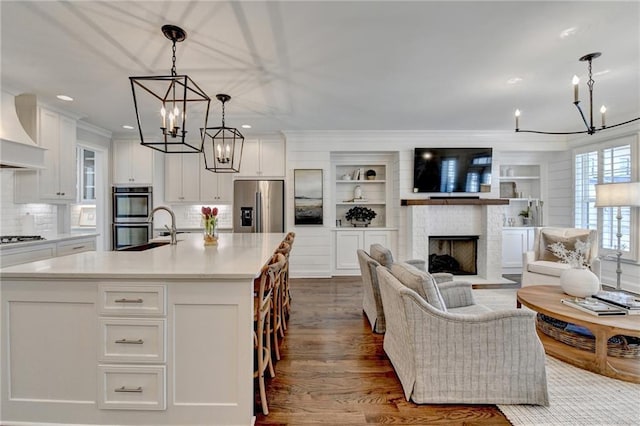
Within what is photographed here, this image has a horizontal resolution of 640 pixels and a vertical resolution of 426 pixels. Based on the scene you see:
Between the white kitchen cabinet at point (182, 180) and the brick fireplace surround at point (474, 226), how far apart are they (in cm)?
395

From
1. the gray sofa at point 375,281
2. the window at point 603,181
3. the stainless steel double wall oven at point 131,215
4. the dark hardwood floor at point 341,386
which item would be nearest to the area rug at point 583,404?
the dark hardwood floor at point 341,386

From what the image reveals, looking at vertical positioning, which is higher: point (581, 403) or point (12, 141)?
point (12, 141)

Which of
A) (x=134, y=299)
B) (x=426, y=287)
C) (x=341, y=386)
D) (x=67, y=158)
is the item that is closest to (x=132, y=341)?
(x=134, y=299)

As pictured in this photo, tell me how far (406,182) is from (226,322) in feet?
15.2

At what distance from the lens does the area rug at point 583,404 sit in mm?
→ 1822

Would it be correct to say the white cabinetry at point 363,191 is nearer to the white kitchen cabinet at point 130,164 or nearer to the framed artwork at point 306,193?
the framed artwork at point 306,193

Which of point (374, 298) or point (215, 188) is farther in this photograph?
point (215, 188)

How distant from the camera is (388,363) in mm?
2504

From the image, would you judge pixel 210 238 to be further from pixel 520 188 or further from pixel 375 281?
pixel 520 188

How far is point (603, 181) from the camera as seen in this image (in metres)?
5.02

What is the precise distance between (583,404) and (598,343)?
607 mm

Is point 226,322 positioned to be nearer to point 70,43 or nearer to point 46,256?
point 70,43

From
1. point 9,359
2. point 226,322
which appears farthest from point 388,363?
point 9,359

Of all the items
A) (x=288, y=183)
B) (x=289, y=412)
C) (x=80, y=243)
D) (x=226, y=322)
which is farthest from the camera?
(x=288, y=183)
